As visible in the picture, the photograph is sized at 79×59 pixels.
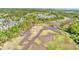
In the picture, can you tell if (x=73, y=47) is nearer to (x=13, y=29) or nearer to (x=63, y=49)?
(x=63, y=49)

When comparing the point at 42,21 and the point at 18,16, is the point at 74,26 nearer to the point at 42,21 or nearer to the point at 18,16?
the point at 42,21

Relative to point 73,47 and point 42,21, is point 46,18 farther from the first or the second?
point 73,47
